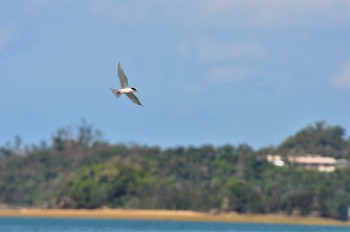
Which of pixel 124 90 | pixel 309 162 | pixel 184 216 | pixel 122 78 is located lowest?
pixel 124 90

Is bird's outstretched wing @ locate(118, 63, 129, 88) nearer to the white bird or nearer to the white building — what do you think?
the white bird

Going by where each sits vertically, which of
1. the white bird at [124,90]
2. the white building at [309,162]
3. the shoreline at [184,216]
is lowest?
the white bird at [124,90]

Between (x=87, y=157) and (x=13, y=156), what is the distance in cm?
761

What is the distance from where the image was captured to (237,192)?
318 feet

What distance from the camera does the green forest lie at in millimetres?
98125

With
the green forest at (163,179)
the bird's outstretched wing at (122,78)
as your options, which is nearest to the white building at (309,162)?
the green forest at (163,179)

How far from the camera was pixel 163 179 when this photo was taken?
10462 centimetres

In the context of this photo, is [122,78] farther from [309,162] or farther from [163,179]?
[309,162]

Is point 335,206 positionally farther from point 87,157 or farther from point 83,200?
point 87,157

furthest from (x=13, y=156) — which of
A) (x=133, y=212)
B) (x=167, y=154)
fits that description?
(x=133, y=212)

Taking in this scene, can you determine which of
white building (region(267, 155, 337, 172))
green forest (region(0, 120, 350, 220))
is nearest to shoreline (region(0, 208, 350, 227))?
green forest (region(0, 120, 350, 220))

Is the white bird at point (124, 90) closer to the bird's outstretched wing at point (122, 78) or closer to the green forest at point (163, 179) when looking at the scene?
the bird's outstretched wing at point (122, 78)

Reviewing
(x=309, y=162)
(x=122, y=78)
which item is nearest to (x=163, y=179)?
(x=309, y=162)

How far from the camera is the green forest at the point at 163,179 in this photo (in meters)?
98.1
